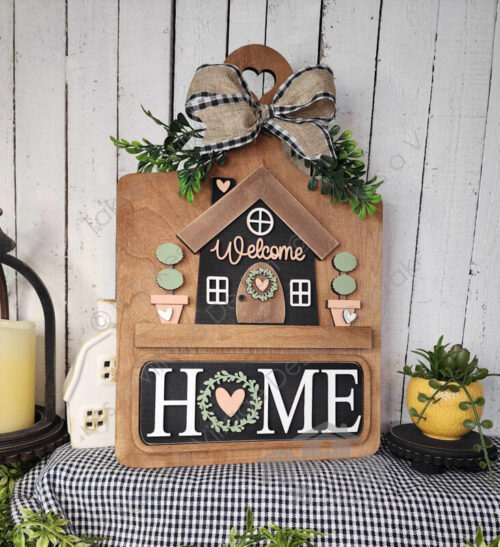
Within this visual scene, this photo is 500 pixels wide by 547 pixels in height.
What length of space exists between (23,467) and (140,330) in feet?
1.33

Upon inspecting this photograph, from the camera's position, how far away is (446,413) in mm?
777

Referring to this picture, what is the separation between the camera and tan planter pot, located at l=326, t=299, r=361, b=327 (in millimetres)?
816

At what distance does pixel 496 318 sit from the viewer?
3.19ft

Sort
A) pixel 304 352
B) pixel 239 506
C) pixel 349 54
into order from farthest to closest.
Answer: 1. pixel 349 54
2. pixel 304 352
3. pixel 239 506

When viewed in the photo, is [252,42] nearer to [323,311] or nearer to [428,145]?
[428,145]

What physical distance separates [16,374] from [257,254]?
1.63 feet

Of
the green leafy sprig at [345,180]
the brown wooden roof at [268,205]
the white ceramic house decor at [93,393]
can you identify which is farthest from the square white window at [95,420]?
the green leafy sprig at [345,180]

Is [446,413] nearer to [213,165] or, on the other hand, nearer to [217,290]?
[217,290]

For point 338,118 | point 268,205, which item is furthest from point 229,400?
point 338,118

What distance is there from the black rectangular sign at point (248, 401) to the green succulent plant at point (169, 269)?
0.48 ft

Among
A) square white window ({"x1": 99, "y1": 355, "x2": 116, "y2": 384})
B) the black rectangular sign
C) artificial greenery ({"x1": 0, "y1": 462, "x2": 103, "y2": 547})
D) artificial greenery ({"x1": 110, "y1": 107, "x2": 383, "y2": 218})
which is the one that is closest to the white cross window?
artificial greenery ({"x1": 110, "y1": 107, "x2": 383, "y2": 218})

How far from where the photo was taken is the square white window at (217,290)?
78cm

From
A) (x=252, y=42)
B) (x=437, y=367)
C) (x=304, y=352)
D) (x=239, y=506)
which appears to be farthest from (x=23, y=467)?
(x=252, y=42)

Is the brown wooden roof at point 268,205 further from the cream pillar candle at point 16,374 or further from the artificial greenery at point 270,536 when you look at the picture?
the artificial greenery at point 270,536
